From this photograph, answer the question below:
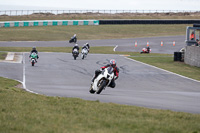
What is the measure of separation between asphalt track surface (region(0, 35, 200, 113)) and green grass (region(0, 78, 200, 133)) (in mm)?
2001

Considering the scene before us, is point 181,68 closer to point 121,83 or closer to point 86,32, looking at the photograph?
point 121,83

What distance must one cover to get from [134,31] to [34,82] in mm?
51559

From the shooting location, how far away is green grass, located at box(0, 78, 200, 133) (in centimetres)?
780

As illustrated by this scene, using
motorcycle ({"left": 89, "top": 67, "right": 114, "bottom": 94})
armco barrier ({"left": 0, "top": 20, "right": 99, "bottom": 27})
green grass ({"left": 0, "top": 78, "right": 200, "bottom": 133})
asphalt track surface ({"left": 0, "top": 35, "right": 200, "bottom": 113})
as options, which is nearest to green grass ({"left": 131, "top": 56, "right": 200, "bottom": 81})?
asphalt track surface ({"left": 0, "top": 35, "right": 200, "bottom": 113})

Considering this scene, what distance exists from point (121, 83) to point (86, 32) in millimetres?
47725

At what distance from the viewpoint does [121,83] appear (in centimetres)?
1958

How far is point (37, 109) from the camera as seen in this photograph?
9984mm

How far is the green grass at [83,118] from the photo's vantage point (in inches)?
307

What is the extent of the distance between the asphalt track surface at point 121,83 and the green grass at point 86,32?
29809 millimetres

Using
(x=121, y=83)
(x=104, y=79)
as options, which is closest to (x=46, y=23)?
(x=121, y=83)

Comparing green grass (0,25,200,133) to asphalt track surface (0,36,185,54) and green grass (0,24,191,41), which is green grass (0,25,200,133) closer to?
asphalt track surface (0,36,185,54)

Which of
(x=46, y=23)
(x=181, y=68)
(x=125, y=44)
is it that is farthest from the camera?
(x=46, y=23)

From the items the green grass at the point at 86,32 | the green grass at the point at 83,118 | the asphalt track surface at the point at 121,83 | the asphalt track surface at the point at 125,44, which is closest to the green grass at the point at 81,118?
the green grass at the point at 83,118

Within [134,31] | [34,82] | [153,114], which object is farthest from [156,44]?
[153,114]
